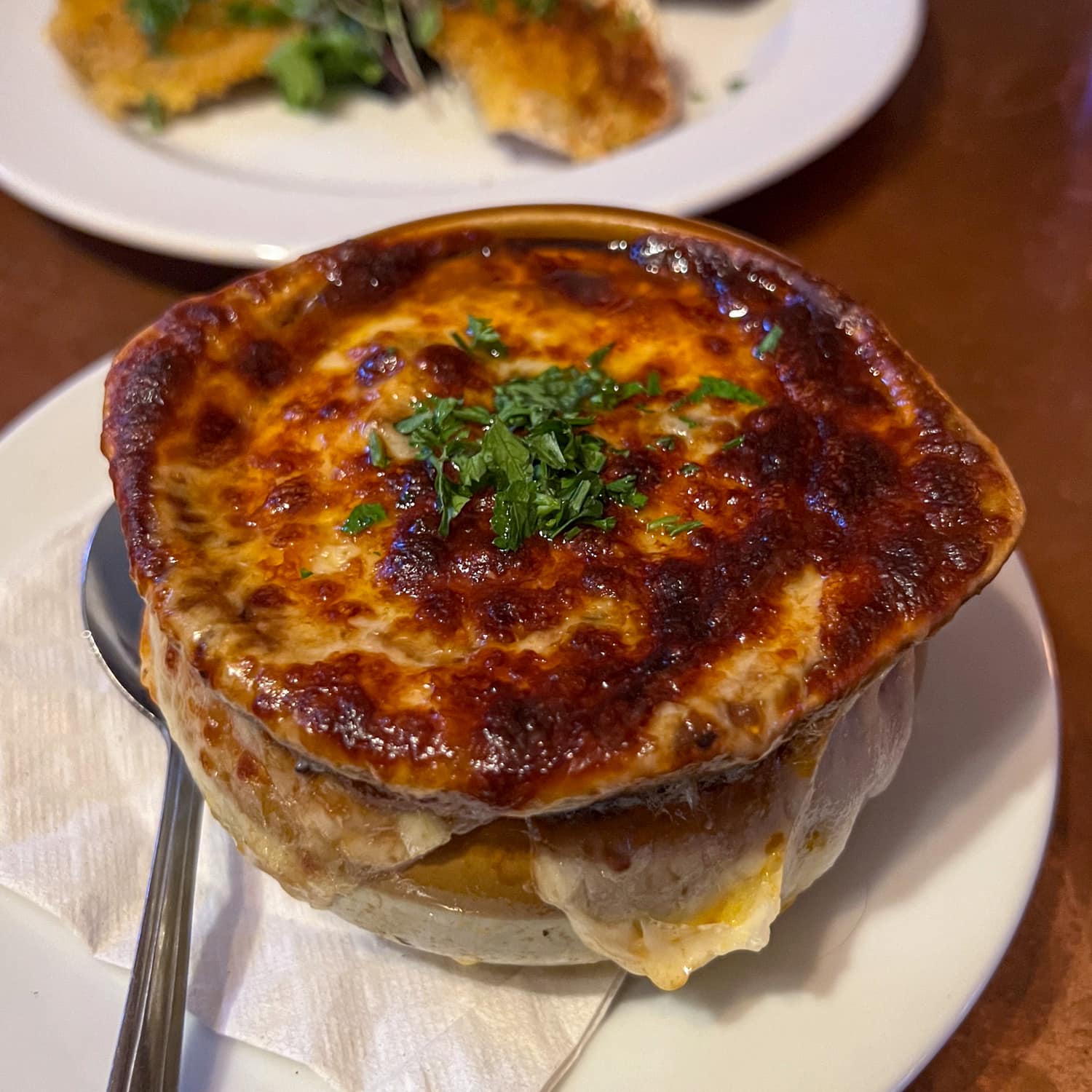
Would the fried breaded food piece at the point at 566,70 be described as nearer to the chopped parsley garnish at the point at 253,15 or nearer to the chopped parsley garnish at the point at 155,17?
the chopped parsley garnish at the point at 253,15

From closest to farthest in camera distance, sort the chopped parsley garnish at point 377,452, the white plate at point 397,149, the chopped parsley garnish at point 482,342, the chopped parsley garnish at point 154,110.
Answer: the chopped parsley garnish at point 377,452 → the chopped parsley garnish at point 482,342 → the white plate at point 397,149 → the chopped parsley garnish at point 154,110

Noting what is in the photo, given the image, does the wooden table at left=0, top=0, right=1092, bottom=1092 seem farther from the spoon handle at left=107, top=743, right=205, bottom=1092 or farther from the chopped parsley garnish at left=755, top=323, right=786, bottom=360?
the spoon handle at left=107, top=743, right=205, bottom=1092

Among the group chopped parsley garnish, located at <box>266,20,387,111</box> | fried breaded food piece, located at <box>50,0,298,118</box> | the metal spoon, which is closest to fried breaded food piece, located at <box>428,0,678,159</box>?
chopped parsley garnish, located at <box>266,20,387,111</box>

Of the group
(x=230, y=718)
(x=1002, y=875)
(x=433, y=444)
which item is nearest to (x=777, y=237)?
(x=433, y=444)

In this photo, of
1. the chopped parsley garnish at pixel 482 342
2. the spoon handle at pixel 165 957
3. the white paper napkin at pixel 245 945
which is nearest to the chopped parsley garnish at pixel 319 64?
the chopped parsley garnish at pixel 482 342

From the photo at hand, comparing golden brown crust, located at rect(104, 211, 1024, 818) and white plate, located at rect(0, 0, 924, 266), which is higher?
golden brown crust, located at rect(104, 211, 1024, 818)

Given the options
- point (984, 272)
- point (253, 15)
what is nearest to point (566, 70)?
point (253, 15)

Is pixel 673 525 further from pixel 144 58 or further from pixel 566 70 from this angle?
pixel 144 58
